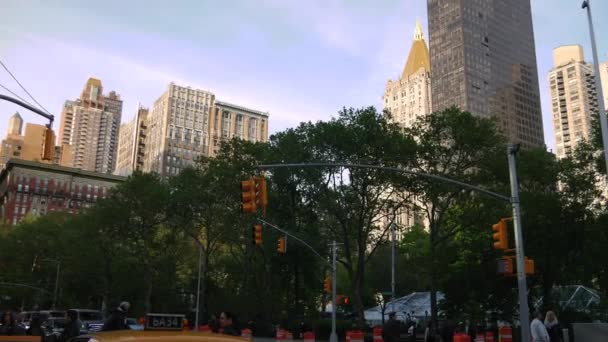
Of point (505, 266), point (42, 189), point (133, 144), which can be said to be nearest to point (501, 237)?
point (505, 266)

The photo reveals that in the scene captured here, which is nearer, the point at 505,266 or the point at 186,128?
the point at 505,266

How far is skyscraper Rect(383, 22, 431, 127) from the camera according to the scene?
6433 inches

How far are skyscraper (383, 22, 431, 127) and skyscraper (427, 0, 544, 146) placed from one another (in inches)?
603

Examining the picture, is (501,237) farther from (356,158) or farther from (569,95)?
(569,95)

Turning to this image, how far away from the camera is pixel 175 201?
4975 cm

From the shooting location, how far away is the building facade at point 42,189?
12812cm

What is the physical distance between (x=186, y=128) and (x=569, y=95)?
101388 mm

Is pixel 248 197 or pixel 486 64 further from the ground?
pixel 486 64

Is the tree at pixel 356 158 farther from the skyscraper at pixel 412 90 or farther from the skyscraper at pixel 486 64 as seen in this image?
the skyscraper at pixel 412 90

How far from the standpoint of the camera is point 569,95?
5851 inches

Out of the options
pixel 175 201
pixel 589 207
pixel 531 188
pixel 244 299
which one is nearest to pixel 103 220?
pixel 175 201

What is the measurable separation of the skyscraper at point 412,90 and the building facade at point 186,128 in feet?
134

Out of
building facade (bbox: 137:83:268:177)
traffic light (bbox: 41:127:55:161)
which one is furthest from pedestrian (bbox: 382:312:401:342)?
building facade (bbox: 137:83:268:177)

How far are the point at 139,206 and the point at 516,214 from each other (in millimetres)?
41505
